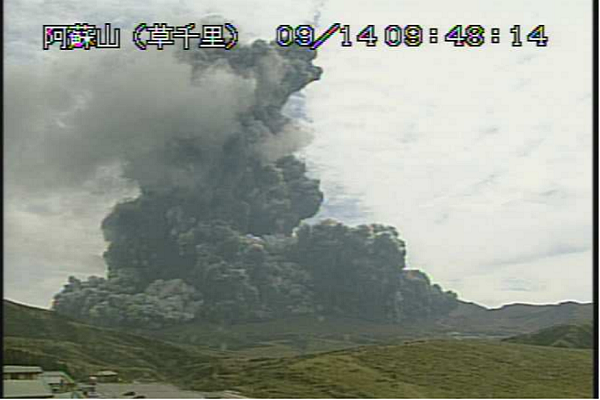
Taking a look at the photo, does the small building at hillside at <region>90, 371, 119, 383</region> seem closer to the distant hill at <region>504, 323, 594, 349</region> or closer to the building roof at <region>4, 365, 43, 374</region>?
the building roof at <region>4, 365, 43, 374</region>

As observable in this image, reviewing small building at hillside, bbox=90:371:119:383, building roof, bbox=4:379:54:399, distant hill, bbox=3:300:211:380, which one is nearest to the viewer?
building roof, bbox=4:379:54:399

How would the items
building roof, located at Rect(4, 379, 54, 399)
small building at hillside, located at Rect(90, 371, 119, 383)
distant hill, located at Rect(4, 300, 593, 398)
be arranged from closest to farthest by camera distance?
building roof, located at Rect(4, 379, 54, 399) < distant hill, located at Rect(4, 300, 593, 398) < small building at hillside, located at Rect(90, 371, 119, 383)

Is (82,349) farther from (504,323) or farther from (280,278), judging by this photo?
(504,323)

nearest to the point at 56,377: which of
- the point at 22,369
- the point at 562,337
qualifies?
the point at 22,369

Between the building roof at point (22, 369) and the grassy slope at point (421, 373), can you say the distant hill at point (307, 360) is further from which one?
the building roof at point (22, 369)

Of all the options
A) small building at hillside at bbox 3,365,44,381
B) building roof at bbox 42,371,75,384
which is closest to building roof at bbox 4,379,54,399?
small building at hillside at bbox 3,365,44,381

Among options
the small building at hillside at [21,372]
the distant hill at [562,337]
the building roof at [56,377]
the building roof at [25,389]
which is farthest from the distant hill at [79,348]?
the distant hill at [562,337]

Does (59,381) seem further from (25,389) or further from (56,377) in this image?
(25,389)
